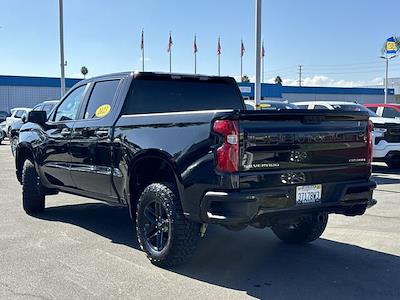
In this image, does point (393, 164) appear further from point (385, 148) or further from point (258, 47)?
point (258, 47)

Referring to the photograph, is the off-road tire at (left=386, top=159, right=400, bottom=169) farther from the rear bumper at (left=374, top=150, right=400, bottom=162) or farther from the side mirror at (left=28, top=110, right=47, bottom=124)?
the side mirror at (left=28, top=110, right=47, bottom=124)

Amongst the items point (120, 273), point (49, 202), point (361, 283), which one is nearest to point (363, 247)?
point (361, 283)

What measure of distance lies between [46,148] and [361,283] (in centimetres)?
469

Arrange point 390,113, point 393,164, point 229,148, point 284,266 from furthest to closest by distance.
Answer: point 390,113
point 393,164
point 284,266
point 229,148

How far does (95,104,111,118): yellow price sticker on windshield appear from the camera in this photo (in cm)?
631

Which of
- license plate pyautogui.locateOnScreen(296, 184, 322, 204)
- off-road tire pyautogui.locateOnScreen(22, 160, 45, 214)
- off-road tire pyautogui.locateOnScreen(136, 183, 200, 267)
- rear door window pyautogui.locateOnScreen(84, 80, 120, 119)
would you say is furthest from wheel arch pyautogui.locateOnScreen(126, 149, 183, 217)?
off-road tire pyautogui.locateOnScreen(22, 160, 45, 214)

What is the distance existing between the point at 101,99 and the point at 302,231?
9.66 ft

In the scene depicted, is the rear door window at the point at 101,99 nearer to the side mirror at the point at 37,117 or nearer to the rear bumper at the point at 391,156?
the side mirror at the point at 37,117

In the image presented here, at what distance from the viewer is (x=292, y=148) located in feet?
15.8

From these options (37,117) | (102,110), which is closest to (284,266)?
(102,110)

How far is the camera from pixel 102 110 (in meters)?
6.43

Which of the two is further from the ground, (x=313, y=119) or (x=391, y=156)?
(x=313, y=119)

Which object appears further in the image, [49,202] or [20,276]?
[49,202]

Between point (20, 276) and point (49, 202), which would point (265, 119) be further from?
point (49, 202)
